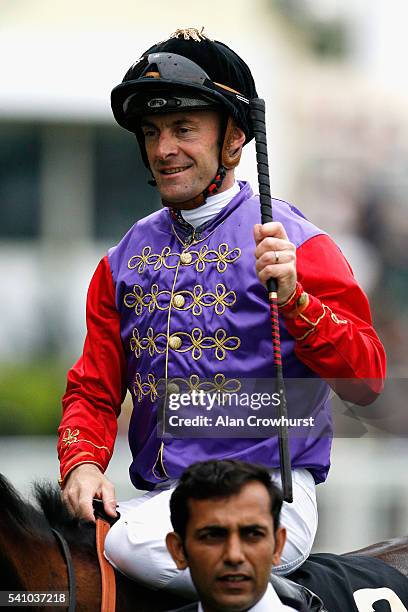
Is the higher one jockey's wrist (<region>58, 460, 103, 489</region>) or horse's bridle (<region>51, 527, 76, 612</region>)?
jockey's wrist (<region>58, 460, 103, 489</region>)

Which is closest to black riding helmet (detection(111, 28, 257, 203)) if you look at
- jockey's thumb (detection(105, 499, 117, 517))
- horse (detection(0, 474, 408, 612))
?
jockey's thumb (detection(105, 499, 117, 517))

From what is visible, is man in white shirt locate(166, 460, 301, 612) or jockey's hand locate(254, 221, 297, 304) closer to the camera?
man in white shirt locate(166, 460, 301, 612)

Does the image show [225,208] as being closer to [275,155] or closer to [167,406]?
[167,406]

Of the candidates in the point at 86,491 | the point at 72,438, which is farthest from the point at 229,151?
the point at 86,491

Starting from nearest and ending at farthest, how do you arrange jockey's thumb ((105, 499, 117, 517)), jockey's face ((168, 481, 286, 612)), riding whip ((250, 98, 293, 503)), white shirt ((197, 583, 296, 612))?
jockey's face ((168, 481, 286, 612)) < white shirt ((197, 583, 296, 612)) < riding whip ((250, 98, 293, 503)) < jockey's thumb ((105, 499, 117, 517))

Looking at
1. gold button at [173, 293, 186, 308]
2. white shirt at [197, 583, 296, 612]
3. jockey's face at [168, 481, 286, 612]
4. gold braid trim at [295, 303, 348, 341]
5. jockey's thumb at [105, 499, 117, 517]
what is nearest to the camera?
jockey's face at [168, 481, 286, 612]

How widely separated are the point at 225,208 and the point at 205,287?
0.26 m

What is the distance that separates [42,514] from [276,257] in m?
0.85

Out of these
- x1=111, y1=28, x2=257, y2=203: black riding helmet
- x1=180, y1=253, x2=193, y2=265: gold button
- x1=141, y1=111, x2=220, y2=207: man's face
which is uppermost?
x1=111, y1=28, x2=257, y2=203: black riding helmet

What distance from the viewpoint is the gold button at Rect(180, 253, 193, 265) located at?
3793mm

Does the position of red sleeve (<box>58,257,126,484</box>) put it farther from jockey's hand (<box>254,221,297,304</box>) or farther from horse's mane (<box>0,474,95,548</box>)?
jockey's hand (<box>254,221,297,304</box>)

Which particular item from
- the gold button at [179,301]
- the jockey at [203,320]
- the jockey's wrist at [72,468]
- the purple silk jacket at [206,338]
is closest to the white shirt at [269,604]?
the jockey at [203,320]

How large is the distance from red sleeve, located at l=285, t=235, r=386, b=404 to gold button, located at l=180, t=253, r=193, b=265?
1.00 feet

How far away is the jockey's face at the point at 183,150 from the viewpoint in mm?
3738
